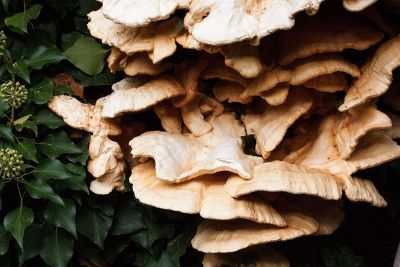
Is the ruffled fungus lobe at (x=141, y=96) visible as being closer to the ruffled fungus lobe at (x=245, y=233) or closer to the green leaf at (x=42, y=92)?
the green leaf at (x=42, y=92)

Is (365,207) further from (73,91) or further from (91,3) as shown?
(91,3)

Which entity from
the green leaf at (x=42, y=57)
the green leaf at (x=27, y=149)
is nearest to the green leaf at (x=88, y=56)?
the green leaf at (x=42, y=57)

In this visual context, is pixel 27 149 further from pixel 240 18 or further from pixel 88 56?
pixel 240 18

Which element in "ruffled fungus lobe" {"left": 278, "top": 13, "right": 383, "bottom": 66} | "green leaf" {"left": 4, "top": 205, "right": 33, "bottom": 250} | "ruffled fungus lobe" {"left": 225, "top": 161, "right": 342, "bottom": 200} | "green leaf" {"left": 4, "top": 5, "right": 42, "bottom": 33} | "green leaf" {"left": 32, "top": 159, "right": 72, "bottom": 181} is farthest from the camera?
"green leaf" {"left": 4, "top": 5, "right": 42, "bottom": 33}

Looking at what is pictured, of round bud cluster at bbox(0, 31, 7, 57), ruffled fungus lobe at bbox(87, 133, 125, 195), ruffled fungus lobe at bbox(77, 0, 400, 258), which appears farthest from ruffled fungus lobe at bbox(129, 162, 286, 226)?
round bud cluster at bbox(0, 31, 7, 57)

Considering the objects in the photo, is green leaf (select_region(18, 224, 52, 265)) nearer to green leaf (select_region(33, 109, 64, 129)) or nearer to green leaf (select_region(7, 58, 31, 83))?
green leaf (select_region(33, 109, 64, 129))

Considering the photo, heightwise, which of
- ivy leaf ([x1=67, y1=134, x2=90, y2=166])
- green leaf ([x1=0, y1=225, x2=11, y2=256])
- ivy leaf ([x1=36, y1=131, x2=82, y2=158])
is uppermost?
ivy leaf ([x1=36, y1=131, x2=82, y2=158])
